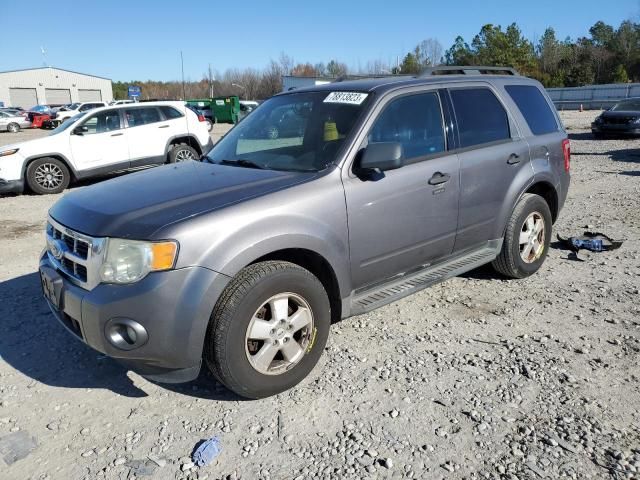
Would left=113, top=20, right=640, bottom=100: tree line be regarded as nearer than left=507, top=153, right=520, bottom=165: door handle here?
No

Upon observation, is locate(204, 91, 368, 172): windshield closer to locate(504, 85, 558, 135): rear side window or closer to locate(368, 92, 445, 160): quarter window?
locate(368, 92, 445, 160): quarter window

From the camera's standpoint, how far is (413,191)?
3.62 m

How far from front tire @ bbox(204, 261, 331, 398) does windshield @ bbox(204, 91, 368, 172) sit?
2.75 feet

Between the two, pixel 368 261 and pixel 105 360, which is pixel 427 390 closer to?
pixel 368 261

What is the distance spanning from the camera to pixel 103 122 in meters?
10.7

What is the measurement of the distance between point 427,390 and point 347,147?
64.2 inches

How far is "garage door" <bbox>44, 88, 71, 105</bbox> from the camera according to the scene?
219ft

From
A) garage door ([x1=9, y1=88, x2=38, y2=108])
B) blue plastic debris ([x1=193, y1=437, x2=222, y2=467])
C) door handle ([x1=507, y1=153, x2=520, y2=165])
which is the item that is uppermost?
garage door ([x1=9, y1=88, x2=38, y2=108])

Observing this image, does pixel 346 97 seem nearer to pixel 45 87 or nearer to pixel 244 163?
pixel 244 163

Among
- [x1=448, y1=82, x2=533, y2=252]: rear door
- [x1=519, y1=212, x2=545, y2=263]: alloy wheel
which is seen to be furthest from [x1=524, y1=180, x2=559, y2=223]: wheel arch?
[x1=448, y1=82, x2=533, y2=252]: rear door

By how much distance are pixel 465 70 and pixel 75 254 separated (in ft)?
12.2

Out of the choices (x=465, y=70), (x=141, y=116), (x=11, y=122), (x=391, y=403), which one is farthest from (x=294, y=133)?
(x=11, y=122)

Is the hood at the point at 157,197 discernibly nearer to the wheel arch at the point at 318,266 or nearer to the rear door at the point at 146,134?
the wheel arch at the point at 318,266

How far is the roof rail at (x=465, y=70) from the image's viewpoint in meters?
4.41
